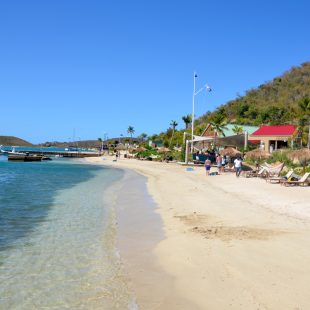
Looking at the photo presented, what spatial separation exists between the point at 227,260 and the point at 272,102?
297 feet

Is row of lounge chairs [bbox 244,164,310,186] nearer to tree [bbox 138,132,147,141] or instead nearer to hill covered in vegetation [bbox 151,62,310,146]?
hill covered in vegetation [bbox 151,62,310,146]

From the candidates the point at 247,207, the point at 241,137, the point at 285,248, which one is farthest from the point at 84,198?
the point at 241,137

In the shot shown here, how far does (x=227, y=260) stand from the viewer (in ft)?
23.1

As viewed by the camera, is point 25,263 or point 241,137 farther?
point 241,137

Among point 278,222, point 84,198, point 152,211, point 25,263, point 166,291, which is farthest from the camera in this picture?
point 84,198

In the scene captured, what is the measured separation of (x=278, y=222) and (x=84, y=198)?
9811 millimetres

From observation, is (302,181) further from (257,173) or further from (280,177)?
(257,173)

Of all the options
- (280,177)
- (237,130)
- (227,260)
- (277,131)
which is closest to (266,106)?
(237,130)

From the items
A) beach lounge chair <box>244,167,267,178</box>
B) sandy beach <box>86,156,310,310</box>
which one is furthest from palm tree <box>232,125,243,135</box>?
sandy beach <box>86,156,310,310</box>

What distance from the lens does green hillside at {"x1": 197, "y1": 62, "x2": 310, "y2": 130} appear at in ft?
250

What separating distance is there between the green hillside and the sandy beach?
2395 inches

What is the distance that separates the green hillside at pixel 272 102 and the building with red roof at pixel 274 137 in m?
21.0

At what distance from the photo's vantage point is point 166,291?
18.9ft

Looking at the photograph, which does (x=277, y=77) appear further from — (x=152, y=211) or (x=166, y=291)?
(x=166, y=291)
